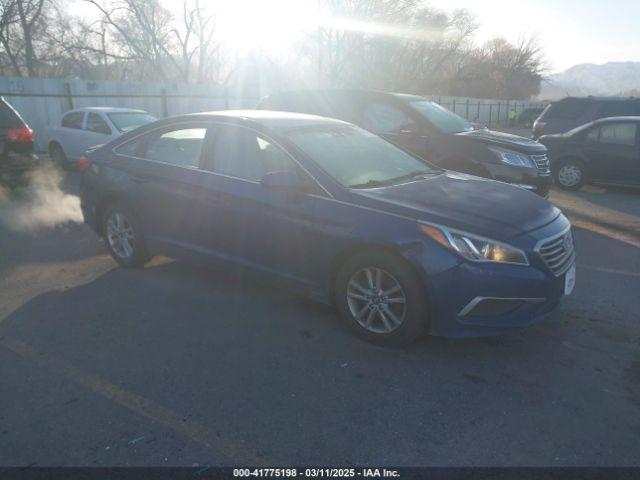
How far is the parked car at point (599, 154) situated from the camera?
409 inches

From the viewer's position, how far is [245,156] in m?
4.54

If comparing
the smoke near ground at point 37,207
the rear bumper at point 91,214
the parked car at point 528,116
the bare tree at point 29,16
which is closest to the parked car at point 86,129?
the smoke near ground at point 37,207

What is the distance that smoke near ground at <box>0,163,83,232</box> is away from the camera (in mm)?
7527

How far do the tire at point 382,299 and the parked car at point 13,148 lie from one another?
283 inches

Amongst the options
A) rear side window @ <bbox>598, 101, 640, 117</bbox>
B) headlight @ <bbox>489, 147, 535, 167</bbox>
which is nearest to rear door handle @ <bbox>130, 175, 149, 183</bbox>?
headlight @ <bbox>489, 147, 535, 167</bbox>

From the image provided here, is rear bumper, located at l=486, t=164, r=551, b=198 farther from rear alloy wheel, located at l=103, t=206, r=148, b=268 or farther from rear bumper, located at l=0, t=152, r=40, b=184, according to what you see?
rear bumper, located at l=0, t=152, r=40, b=184

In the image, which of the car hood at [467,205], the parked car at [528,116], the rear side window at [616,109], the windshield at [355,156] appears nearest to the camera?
the car hood at [467,205]

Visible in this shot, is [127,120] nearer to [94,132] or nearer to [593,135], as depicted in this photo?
[94,132]

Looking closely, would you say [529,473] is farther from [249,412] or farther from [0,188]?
[0,188]

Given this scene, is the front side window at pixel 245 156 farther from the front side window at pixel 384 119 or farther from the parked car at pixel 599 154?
the parked car at pixel 599 154

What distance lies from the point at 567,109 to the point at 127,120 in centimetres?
1120

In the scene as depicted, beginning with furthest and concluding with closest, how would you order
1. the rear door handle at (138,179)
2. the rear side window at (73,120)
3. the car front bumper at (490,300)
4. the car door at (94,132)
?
the rear side window at (73,120) → the car door at (94,132) → the rear door handle at (138,179) → the car front bumper at (490,300)

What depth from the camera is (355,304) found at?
3895 millimetres

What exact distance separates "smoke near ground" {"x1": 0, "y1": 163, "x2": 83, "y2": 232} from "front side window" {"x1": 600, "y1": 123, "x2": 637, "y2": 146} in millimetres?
10000
